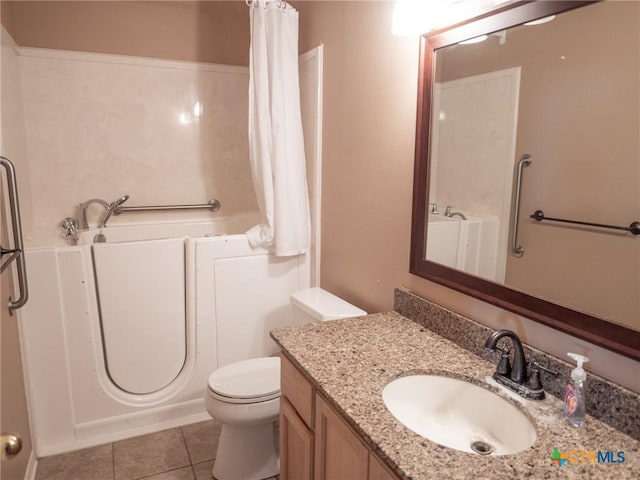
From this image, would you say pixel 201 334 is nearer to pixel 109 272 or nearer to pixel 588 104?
pixel 109 272

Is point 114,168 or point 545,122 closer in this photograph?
point 545,122

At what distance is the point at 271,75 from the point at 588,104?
154 centimetres

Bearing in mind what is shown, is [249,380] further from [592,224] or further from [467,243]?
[592,224]

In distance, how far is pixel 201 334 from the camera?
234 centimetres

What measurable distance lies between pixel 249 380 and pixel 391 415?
1046 millimetres

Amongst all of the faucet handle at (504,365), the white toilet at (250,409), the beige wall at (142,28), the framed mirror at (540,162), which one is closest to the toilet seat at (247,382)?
the white toilet at (250,409)

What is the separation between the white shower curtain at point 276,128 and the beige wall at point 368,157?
0.15m

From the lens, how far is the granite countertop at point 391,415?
2.91 ft

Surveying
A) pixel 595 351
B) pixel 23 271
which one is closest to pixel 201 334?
pixel 23 271

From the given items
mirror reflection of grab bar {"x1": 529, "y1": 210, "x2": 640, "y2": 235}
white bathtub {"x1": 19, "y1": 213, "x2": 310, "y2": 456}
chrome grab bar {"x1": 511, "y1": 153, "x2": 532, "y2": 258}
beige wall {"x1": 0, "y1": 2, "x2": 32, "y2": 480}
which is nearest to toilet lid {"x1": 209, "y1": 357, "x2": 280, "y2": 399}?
white bathtub {"x1": 19, "y1": 213, "x2": 310, "y2": 456}

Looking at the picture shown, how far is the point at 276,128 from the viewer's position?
2254 millimetres

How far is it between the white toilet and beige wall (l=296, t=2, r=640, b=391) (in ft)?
0.74

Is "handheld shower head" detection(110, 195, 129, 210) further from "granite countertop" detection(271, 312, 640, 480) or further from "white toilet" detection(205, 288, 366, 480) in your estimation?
"granite countertop" detection(271, 312, 640, 480)

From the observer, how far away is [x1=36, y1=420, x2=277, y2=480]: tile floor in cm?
201
